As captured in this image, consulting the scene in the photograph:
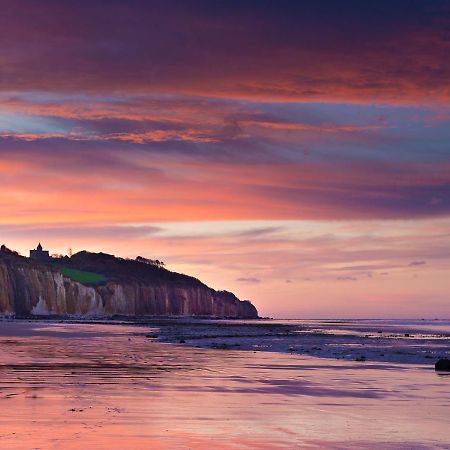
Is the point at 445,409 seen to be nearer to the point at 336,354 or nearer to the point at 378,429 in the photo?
the point at 378,429

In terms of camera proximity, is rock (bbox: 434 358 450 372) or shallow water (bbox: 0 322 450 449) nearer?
shallow water (bbox: 0 322 450 449)

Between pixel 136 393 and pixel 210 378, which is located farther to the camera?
pixel 210 378

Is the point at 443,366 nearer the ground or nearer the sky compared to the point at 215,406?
nearer the sky

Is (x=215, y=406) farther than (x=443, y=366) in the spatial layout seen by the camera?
No

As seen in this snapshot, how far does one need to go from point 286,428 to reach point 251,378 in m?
12.1

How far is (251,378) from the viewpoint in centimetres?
2856

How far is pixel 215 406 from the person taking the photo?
1998 centimetres

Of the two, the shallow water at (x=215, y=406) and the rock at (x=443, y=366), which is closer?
the shallow water at (x=215, y=406)

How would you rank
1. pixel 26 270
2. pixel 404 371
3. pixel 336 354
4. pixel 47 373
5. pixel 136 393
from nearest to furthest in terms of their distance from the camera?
pixel 136 393 < pixel 47 373 < pixel 404 371 < pixel 336 354 < pixel 26 270

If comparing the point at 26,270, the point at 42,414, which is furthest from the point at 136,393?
the point at 26,270

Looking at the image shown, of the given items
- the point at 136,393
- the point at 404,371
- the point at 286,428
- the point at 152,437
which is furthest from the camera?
the point at 404,371

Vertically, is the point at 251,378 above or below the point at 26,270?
below

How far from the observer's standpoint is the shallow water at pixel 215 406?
14.9 m

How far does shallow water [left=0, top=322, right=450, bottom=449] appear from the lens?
588 inches
